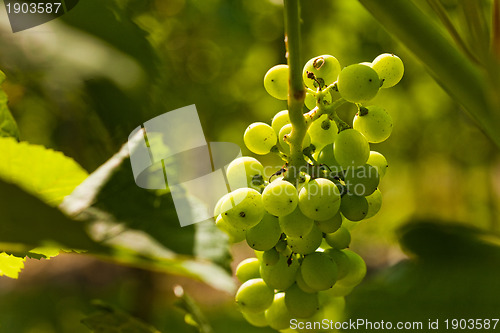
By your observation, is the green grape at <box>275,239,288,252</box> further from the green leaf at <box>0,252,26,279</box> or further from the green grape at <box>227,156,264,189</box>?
the green leaf at <box>0,252,26,279</box>

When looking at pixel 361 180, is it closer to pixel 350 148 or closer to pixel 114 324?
pixel 350 148

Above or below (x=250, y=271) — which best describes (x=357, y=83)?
above

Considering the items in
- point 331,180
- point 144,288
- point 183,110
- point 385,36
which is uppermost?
point 385,36

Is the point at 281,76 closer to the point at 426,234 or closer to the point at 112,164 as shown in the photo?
the point at 112,164

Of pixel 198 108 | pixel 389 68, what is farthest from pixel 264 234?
pixel 198 108

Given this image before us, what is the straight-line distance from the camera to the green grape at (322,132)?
0.33 metres

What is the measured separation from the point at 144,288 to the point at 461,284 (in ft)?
1.85

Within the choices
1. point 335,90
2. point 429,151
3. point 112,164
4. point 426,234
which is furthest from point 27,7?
point 429,151

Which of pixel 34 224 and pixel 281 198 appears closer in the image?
pixel 34 224

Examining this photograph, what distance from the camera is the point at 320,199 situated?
30cm

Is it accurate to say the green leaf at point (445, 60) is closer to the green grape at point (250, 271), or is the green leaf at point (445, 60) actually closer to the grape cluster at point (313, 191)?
the grape cluster at point (313, 191)

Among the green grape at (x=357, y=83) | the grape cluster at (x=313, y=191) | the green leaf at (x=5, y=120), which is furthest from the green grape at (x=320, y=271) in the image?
the green leaf at (x=5, y=120)

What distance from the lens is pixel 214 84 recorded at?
2.97ft

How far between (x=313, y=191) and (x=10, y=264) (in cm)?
19
